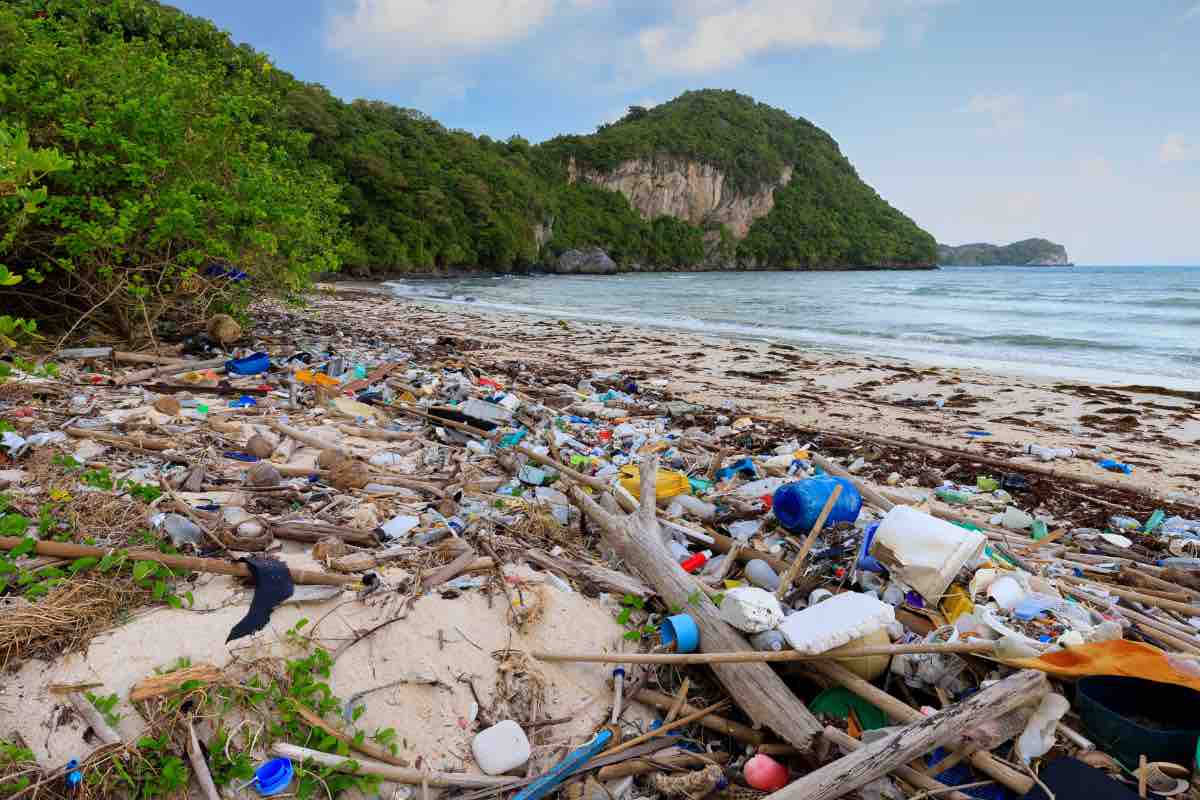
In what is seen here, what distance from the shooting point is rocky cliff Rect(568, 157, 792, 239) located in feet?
303

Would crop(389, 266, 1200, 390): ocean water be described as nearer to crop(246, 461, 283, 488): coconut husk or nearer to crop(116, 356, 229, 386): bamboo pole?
crop(116, 356, 229, 386): bamboo pole

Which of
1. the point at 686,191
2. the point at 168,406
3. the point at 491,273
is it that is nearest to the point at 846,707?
the point at 168,406

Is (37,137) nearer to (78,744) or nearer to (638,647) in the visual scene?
(78,744)

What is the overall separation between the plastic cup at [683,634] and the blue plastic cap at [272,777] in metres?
1.41

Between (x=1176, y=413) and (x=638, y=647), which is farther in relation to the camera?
(x=1176, y=413)

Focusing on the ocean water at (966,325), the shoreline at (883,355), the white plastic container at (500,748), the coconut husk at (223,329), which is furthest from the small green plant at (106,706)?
the ocean water at (966,325)

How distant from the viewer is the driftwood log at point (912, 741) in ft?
6.18

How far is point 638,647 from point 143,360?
628cm

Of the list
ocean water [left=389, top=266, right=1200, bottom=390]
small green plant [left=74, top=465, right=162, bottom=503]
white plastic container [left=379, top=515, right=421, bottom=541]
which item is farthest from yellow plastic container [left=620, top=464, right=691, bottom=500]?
ocean water [left=389, top=266, right=1200, bottom=390]

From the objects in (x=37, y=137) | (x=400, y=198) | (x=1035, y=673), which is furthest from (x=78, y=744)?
(x=400, y=198)

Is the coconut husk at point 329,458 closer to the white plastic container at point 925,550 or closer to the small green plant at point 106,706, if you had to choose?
the small green plant at point 106,706

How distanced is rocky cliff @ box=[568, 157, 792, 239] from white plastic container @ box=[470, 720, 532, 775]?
92.0 meters

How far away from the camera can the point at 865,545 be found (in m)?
3.14

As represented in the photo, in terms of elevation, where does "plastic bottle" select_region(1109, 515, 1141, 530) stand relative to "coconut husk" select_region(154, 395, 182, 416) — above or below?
below
